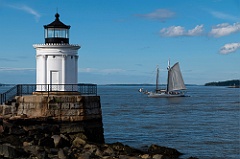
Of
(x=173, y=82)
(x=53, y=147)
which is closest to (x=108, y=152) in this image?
(x=53, y=147)

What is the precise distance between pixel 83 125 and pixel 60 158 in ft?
13.8

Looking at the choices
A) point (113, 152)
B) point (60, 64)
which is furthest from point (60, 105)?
point (113, 152)

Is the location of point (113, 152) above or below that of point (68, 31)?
below

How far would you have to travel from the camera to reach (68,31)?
18.7 m

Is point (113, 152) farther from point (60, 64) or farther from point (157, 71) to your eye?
point (157, 71)

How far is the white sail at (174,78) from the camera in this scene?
86.8m

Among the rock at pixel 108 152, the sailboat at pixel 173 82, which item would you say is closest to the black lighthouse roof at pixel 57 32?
the rock at pixel 108 152

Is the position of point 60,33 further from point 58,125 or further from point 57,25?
point 58,125

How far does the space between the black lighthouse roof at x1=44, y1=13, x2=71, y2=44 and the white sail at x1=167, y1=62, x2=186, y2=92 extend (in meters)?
69.0

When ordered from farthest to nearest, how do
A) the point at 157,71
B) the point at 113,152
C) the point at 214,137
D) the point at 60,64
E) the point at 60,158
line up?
the point at 157,71 < the point at 214,137 < the point at 60,64 < the point at 113,152 < the point at 60,158

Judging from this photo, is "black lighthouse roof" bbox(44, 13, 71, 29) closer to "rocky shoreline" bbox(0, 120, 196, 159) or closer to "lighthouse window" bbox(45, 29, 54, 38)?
"lighthouse window" bbox(45, 29, 54, 38)

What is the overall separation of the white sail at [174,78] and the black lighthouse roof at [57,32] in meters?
69.0

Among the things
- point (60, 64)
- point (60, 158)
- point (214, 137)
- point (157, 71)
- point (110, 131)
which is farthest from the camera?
point (157, 71)

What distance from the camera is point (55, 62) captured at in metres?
18.1
